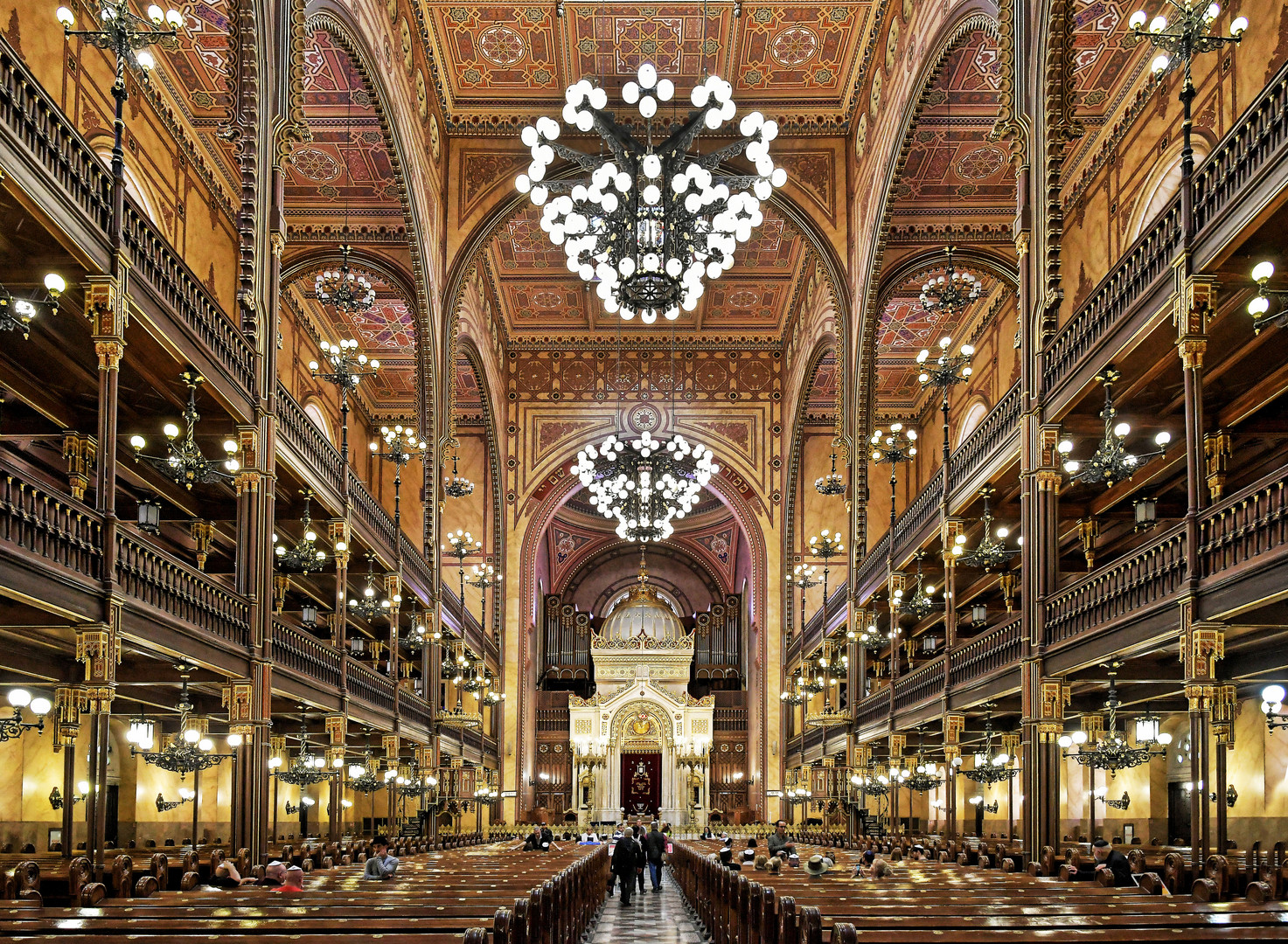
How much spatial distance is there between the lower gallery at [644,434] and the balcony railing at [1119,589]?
71mm

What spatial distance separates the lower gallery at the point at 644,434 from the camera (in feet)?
40.9

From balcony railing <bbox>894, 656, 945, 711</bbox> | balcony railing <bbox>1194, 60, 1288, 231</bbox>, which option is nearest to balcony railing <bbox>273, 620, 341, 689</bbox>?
balcony railing <bbox>894, 656, 945, 711</bbox>

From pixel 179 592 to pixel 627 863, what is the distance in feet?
36.2

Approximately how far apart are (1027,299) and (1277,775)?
1011 cm

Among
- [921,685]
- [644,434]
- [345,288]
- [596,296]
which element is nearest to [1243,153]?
[921,685]

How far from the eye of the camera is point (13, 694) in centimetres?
1582

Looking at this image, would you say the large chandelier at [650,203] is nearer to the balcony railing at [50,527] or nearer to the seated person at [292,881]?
the balcony railing at [50,527]

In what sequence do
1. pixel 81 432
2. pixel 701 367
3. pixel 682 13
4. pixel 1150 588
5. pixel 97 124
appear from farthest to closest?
pixel 701 367
pixel 682 13
pixel 97 124
pixel 81 432
pixel 1150 588

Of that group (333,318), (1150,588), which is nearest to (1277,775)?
(1150,588)

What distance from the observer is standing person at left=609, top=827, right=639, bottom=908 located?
2229 cm

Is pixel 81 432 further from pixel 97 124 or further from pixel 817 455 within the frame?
pixel 817 455

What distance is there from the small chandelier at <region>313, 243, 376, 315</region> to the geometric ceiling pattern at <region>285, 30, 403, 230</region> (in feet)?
3.60

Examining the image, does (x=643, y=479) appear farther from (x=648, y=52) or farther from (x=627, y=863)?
(x=648, y=52)

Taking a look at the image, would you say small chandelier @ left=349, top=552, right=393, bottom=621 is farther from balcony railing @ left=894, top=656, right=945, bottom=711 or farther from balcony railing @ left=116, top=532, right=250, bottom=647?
balcony railing @ left=894, top=656, right=945, bottom=711
